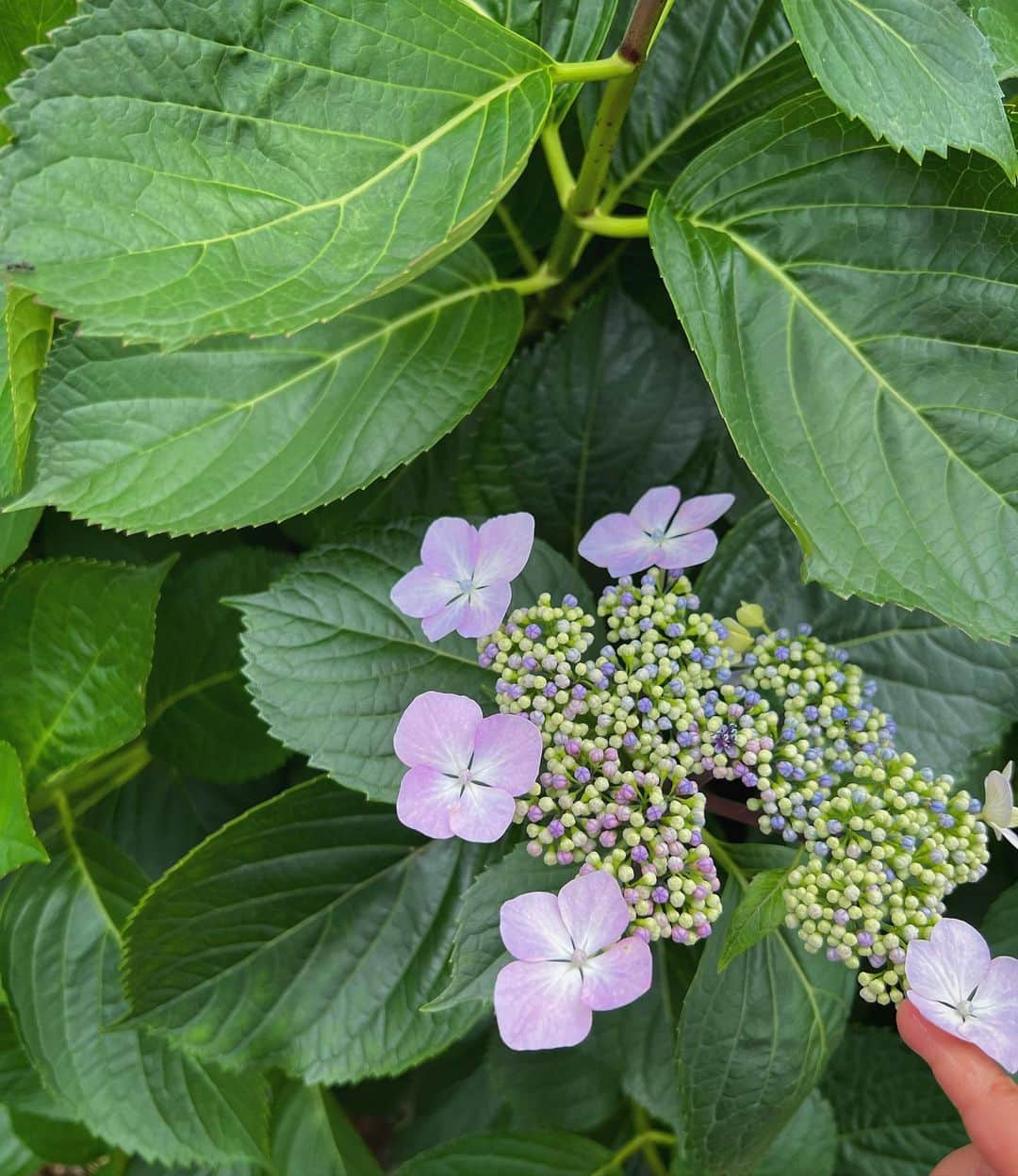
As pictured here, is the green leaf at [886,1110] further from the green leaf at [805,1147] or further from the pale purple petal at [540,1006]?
the pale purple petal at [540,1006]

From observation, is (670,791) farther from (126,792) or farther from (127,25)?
(126,792)

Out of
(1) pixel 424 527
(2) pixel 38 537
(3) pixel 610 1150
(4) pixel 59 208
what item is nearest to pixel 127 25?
(4) pixel 59 208

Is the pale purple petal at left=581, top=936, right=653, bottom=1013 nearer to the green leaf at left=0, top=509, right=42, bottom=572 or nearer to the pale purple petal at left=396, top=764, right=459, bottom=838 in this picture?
the pale purple petal at left=396, top=764, right=459, bottom=838

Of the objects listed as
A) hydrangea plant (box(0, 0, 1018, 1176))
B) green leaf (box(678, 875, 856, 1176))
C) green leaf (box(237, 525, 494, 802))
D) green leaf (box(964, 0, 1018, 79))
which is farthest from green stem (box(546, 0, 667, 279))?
green leaf (box(678, 875, 856, 1176))

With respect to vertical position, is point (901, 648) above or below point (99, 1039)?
above

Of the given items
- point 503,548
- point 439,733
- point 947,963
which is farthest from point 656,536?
point 947,963

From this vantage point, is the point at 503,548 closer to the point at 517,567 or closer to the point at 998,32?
the point at 517,567

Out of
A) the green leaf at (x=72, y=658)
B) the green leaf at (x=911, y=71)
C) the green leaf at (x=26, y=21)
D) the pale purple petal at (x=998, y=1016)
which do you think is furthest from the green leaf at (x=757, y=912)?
the green leaf at (x=26, y=21)
